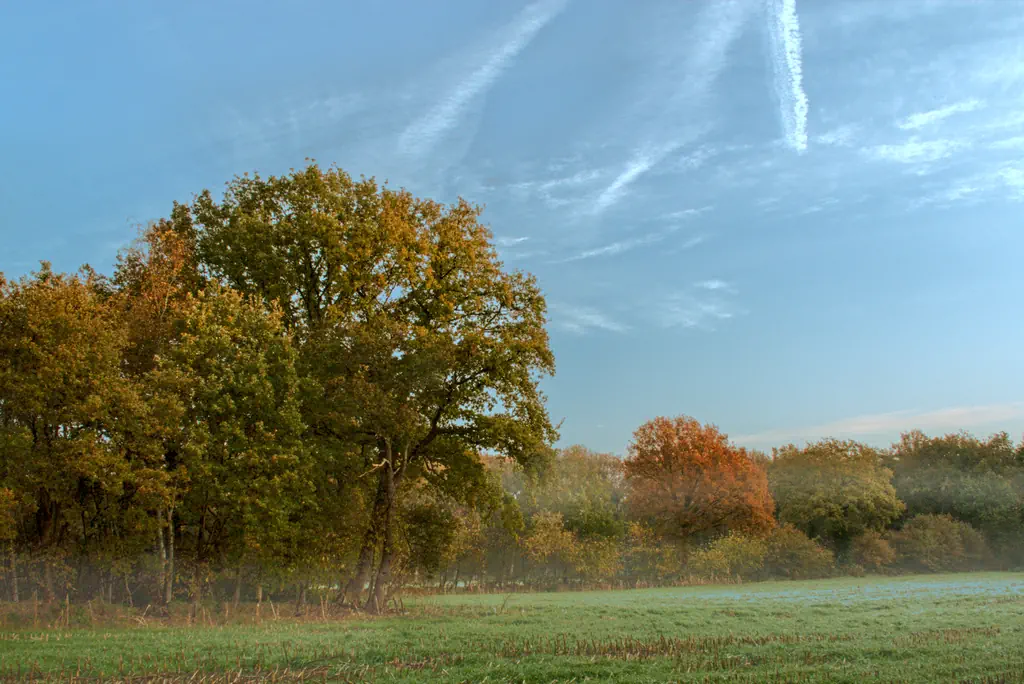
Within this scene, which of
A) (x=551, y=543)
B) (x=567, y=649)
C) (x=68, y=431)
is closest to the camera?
(x=567, y=649)

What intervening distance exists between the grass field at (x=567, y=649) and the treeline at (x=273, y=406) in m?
4.80

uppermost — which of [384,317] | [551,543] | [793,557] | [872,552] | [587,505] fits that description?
[384,317]

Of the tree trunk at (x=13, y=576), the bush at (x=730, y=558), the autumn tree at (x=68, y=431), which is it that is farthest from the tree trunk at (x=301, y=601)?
the bush at (x=730, y=558)

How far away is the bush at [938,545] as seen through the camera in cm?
6344

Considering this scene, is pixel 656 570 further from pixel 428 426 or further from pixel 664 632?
pixel 664 632

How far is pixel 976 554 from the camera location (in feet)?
214

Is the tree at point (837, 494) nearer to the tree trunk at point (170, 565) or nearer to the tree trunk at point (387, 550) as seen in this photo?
the tree trunk at point (387, 550)

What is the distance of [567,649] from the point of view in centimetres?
1741

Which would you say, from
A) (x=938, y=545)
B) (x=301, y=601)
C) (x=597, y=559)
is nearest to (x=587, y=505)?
(x=597, y=559)

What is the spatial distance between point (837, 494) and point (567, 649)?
5374 centimetres

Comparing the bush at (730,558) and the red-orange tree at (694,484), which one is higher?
the red-orange tree at (694,484)

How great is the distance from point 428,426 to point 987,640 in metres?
22.1

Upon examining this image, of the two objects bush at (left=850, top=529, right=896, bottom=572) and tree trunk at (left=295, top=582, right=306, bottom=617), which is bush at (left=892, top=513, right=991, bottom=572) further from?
tree trunk at (left=295, top=582, right=306, bottom=617)

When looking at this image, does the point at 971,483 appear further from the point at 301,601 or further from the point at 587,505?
the point at 301,601
